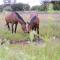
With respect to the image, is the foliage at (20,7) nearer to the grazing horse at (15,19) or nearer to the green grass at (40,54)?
the grazing horse at (15,19)

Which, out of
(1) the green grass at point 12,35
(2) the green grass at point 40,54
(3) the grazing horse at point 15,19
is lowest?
(1) the green grass at point 12,35

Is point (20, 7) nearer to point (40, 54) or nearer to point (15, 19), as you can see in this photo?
point (15, 19)

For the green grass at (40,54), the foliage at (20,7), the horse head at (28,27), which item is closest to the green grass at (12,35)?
the horse head at (28,27)

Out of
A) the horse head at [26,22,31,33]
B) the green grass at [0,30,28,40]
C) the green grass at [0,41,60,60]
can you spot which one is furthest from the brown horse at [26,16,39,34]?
the green grass at [0,41,60,60]

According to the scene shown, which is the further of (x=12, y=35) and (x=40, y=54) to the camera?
(x=12, y=35)

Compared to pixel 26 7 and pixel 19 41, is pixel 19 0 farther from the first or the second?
pixel 19 41

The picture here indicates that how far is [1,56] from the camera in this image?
162 centimetres

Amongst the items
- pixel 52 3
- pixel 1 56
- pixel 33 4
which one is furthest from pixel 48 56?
pixel 33 4

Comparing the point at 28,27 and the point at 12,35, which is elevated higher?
the point at 28,27

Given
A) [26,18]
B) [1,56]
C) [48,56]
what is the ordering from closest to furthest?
[48,56] < [1,56] < [26,18]

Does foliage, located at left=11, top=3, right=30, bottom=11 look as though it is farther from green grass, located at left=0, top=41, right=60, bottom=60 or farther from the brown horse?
green grass, located at left=0, top=41, right=60, bottom=60

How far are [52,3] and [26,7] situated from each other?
0.48 m

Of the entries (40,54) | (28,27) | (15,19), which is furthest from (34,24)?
(40,54)

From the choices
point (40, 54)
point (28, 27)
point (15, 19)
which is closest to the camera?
point (40, 54)
